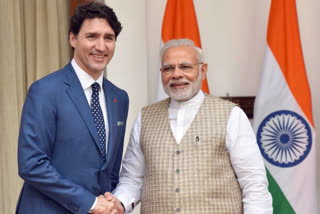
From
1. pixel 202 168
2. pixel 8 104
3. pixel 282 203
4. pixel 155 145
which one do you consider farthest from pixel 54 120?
pixel 282 203

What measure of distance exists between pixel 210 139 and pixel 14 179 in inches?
61.4

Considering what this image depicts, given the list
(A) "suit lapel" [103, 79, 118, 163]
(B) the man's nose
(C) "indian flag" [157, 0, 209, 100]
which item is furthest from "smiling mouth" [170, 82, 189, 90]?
(C) "indian flag" [157, 0, 209, 100]

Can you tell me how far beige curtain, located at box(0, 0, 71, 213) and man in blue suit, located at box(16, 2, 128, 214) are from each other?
3.75 ft

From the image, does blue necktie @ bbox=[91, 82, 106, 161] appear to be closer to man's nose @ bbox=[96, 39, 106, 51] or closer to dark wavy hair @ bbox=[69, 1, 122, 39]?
man's nose @ bbox=[96, 39, 106, 51]

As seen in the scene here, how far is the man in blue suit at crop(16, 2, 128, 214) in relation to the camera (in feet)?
6.45

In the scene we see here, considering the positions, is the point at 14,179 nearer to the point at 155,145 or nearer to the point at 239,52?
the point at 155,145

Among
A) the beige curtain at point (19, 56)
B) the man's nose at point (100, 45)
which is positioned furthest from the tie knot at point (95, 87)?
the beige curtain at point (19, 56)

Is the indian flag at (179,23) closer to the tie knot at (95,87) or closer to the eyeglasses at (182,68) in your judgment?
the eyeglasses at (182,68)

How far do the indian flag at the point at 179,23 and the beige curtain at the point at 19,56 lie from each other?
75 centimetres

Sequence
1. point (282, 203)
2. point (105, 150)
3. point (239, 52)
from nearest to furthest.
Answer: point (105, 150) → point (282, 203) → point (239, 52)

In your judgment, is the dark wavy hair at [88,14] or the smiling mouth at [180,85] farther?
the smiling mouth at [180,85]

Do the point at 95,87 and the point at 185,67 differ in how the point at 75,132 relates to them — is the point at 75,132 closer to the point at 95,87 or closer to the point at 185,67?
the point at 95,87

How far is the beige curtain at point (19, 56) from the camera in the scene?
3.15m

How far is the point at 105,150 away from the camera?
2152 millimetres
